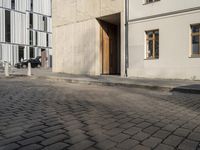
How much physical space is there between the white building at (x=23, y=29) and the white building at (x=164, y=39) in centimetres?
2424

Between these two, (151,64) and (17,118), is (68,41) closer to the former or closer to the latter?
(151,64)

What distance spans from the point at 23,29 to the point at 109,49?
29997mm

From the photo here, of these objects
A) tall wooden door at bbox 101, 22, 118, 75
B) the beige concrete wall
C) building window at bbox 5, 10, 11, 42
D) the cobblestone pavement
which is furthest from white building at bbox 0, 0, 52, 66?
the cobblestone pavement

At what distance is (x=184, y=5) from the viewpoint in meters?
13.1

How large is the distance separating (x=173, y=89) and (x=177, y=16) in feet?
18.3

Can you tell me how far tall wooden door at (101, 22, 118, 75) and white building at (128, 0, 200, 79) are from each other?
9.66 feet

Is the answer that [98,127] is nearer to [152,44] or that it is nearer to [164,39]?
[164,39]

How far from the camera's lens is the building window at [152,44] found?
47.5 feet

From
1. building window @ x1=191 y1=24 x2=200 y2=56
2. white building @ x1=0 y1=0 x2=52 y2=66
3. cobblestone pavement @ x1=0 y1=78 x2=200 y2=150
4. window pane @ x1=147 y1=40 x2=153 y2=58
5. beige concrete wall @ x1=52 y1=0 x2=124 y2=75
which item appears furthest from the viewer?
white building @ x1=0 y1=0 x2=52 y2=66

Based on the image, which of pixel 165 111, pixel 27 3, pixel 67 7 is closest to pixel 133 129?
pixel 165 111

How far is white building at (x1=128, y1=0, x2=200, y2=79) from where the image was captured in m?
12.9

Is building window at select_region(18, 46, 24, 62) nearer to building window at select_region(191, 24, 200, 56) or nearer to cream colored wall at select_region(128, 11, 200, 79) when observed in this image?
cream colored wall at select_region(128, 11, 200, 79)

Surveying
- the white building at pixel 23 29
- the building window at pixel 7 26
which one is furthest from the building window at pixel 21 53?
the building window at pixel 7 26

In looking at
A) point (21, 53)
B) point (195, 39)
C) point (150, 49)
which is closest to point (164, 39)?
point (150, 49)
